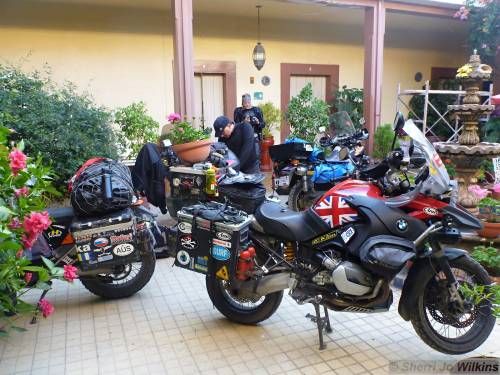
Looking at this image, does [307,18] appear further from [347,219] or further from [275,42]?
[347,219]

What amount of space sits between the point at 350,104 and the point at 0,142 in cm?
888

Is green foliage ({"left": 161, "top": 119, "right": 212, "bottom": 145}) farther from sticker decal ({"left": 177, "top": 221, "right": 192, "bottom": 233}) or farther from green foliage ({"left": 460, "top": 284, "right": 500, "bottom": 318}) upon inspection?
green foliage ({"left": 460, "top": 284, "right": 500, "bottom": 318})

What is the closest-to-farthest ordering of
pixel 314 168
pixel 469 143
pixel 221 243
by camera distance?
pixel 221 243
pixel 469 143
pixel 314 168

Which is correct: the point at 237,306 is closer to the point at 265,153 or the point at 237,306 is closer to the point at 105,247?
the point at 105,247

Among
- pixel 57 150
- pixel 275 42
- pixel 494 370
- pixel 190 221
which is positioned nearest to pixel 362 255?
pixel 494 370

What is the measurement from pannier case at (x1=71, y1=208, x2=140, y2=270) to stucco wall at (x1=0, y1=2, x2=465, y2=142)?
209 inches

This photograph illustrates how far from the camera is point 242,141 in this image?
20.2ft

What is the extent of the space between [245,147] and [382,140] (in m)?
3.59

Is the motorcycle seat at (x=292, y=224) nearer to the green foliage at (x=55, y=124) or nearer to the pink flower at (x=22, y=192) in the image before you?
the pink flower at (x=22, y=192)

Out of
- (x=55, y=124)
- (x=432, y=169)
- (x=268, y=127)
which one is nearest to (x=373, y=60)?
(x=268, y=127)

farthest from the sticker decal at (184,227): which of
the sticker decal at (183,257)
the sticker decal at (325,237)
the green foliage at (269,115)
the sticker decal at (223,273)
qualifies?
the green foliage at (269,115)

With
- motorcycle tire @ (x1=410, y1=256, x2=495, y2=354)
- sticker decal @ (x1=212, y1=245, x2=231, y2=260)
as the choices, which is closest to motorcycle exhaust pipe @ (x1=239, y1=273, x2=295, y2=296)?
sticker decal @ (x1=212, y1=245, x2=231, y2=260)

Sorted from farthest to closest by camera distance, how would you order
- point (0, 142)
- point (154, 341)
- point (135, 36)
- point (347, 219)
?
point (135, 36), point (154, 341), point (347, 219), point (0, 142)

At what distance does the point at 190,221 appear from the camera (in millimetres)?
3414
